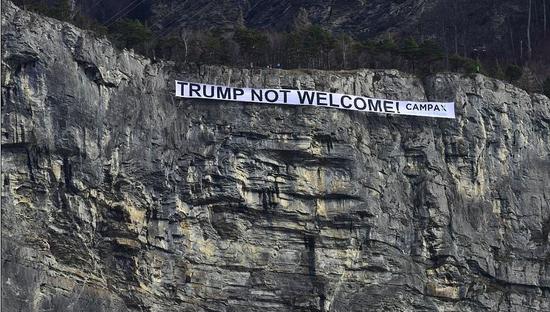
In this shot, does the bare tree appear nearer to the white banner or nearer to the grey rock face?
the grey rock face

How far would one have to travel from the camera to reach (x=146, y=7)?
59.8 meters

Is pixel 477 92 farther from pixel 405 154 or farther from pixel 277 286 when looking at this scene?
pixel 277 286

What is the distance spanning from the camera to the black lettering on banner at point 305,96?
47.6 m

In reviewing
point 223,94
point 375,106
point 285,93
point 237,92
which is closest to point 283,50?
point 285,93

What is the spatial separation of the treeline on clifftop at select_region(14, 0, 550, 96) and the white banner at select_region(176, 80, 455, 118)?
1.56 metres

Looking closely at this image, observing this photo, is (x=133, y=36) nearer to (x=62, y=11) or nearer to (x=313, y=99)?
(x=62, y=11)

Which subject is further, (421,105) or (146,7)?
(146,7)

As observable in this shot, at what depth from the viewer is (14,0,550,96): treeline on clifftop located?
49.0 m

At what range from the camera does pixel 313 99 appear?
47.7m

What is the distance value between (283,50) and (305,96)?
136 inches

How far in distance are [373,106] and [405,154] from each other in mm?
2186

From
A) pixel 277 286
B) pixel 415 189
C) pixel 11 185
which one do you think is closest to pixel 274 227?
pixel 277 286

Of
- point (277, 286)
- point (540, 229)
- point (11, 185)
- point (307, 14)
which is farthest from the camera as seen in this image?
point (307, 14)

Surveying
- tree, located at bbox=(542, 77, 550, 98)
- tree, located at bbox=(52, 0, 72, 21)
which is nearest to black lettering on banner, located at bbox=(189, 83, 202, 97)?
tree, located at bbox=(52, 0, 72, 21)
